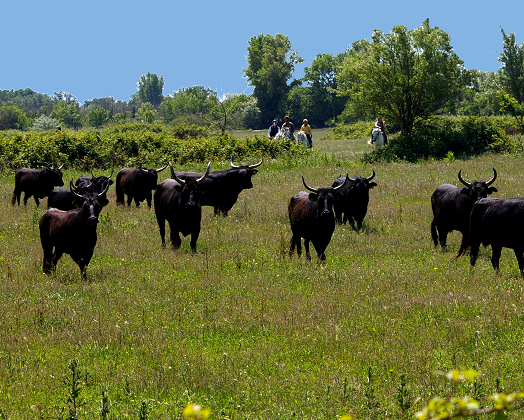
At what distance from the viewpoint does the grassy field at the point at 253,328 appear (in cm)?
569

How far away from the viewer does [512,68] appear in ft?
194

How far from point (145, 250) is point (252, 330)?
561 centimetres

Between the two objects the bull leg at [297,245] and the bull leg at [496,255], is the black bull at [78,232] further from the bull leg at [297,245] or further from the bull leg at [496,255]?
the bull leg at [496,255]

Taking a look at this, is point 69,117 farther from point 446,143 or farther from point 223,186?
point 223,186

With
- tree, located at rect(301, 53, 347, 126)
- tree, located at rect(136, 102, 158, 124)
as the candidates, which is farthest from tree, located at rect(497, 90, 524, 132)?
tree, located at rect(136, 102, 158, 124)

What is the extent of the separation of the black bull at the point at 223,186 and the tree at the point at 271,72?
86944 mm

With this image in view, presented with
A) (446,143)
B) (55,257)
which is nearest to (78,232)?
(55,257)

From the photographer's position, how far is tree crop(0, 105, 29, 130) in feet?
454

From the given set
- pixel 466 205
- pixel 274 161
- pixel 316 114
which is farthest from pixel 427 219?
pixel 316 114

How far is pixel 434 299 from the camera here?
854cm

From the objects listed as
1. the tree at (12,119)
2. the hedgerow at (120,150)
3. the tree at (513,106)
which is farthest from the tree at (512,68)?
the tree at (12,119)

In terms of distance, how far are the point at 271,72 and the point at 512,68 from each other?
5273 centimetres

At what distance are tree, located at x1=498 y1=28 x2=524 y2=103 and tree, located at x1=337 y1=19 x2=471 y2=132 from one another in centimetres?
2985

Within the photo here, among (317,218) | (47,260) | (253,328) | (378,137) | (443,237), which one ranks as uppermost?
(378,137)
